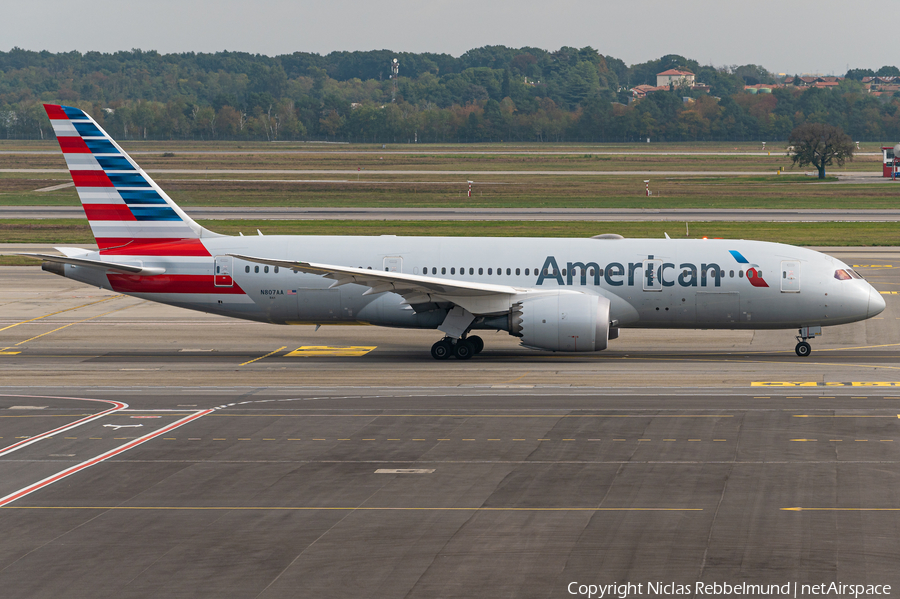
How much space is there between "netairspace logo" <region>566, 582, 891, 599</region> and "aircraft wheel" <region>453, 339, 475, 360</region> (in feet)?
67.5

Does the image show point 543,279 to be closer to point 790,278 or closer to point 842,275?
point 790,278

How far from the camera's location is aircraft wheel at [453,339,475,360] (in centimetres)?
3631

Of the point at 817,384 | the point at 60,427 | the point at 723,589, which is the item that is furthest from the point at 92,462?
the point at 817,384

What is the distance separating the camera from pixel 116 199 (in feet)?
124

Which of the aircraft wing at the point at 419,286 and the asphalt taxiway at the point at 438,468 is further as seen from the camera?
the aircraft wing at the point at 419,286

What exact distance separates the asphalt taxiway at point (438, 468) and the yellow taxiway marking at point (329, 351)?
0.62 feet

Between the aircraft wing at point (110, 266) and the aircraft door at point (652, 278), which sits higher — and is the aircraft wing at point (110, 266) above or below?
above

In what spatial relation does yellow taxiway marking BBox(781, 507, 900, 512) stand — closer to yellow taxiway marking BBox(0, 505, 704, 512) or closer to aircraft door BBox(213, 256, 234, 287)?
yellow taxiway marking BBox(0, 505, 704, 512)

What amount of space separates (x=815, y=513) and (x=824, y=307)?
18117 millimetres

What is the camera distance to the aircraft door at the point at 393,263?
36.9 meters

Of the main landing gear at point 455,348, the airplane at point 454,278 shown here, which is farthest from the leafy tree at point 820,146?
the main landing gear at point 455,348

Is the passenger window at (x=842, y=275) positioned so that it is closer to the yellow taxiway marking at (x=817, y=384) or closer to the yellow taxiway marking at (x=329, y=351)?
the yellow taxiway marking at (x=817, y=384)

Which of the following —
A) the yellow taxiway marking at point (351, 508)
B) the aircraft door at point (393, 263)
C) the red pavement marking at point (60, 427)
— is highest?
the aircraft door at point (393, 263)

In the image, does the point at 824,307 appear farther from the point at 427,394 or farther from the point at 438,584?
the point at 438,584
